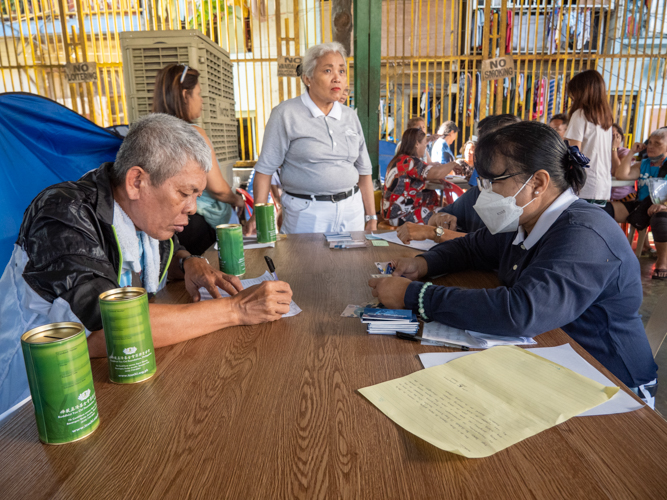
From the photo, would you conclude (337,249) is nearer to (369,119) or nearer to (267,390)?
(267,390)

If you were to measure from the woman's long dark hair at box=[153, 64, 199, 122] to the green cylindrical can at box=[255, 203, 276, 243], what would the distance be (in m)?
0.83

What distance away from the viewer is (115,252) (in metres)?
1.23

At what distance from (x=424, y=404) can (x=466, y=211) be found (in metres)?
1.77

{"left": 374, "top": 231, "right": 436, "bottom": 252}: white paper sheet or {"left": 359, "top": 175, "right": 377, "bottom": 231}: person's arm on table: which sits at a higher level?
{"left": 359, "top": 175, "right": 377, "bottom": 231}: person's arm on table

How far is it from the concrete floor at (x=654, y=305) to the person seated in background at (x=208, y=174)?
2.01 meters

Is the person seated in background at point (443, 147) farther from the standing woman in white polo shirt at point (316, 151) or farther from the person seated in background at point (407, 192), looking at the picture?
the standing woman in white polo shirt at point (316, 151)

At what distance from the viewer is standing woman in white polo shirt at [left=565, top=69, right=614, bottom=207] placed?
330 cm

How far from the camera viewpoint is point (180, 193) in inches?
50.0

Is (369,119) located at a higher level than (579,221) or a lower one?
higher

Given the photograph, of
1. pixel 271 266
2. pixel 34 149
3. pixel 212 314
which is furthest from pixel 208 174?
pixel 212 314

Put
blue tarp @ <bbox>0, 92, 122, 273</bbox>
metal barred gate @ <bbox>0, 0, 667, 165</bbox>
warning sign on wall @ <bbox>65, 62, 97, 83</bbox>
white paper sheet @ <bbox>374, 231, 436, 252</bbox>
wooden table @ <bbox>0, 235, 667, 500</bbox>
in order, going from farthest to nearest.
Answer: metal barred gate @ <bbox>0, 0, 667, 165</bbox> → warning sign on wall @ <bbox>65, 62, 97, 83</bbox> → blue tarp @ <bbox>0, 92, 122, 273</bbox> → white paper sheet @ <bbox>374, 231, 436, 252</bbox> → wooden table @ <bbox>0, 235, 667, 500</bbox>

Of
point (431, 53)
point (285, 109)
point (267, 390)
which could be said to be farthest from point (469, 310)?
point (431, 53)

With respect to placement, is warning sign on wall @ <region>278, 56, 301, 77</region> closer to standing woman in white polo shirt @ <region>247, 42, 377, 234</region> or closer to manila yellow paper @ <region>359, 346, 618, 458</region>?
standing woman in white polo shirt @ <region>247, 42, 377, 234</region>

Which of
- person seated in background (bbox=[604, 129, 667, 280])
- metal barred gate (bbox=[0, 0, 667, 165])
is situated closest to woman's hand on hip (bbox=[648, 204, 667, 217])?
person seated in background (bbox=[604, 129, 667, 280])
